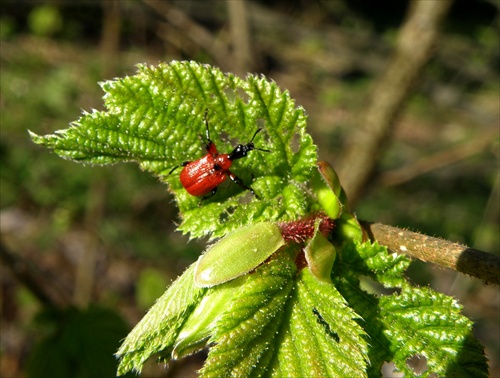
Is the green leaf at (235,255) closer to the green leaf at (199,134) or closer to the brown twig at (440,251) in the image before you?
the green leaf at (199,134)

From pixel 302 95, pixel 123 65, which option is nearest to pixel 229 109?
pixel 123 65

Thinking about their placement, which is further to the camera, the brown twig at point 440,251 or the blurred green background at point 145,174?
the blurred green background at point 145,174

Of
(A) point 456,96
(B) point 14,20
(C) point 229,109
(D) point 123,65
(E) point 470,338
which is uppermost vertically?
(B) point 14,20

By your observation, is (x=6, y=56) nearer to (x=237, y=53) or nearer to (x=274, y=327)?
(x=237, y=53)

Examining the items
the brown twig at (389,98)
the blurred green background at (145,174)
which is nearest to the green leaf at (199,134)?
the blurred green background at (145,174)

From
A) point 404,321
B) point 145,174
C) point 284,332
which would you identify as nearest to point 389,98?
point 404,321

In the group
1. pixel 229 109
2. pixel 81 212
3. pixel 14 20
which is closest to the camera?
pixel 229 109
